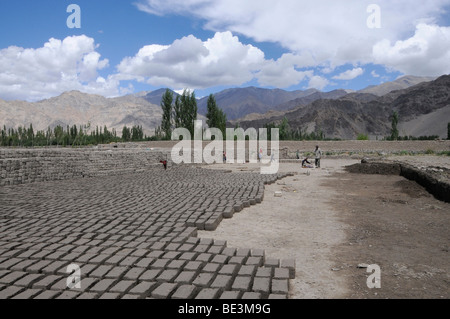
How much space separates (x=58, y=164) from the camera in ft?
40.9

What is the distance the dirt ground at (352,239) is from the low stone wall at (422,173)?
0.43m

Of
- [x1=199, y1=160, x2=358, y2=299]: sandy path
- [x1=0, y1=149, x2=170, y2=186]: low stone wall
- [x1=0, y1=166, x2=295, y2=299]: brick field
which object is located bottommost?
[x1=199, y1=160, x2=358, y2=299]: sandy path

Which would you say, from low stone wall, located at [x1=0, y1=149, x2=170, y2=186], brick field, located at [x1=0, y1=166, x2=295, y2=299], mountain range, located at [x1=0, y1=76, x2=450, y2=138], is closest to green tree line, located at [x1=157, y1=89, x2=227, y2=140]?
low stone wall, located at [x1=0, y1=149, x2=170, y2=186]

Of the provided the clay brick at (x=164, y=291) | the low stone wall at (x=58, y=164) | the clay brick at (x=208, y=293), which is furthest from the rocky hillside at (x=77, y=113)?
the clay brick at (x=208, y=293)

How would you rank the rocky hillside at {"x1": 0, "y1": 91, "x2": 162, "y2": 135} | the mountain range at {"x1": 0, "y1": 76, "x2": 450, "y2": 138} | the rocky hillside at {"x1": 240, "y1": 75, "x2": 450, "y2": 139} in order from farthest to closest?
the rocky hillside at {"x1": 0, "y1": 91, "x2": 162, "y2": 135} → the mountain range at {"x1": 0, "y1": 76, "x2": 450, "y2": 138} → the rocky hillside at {"x1": 240, "y1": 75, "x2": 450, "y2": 139}

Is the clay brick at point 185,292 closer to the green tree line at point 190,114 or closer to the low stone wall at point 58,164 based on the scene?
the low stone wall at point 58,164

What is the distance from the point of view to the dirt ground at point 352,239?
363cm

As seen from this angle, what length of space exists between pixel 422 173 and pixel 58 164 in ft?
45.0

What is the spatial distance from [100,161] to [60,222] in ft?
29.4

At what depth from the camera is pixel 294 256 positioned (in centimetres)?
460

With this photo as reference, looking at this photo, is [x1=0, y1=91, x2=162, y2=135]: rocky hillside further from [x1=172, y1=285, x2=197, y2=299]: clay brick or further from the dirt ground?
[x1=172, y1=285, x2=197, y2=299]: clay brick

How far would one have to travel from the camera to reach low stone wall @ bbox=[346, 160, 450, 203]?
356 inches
